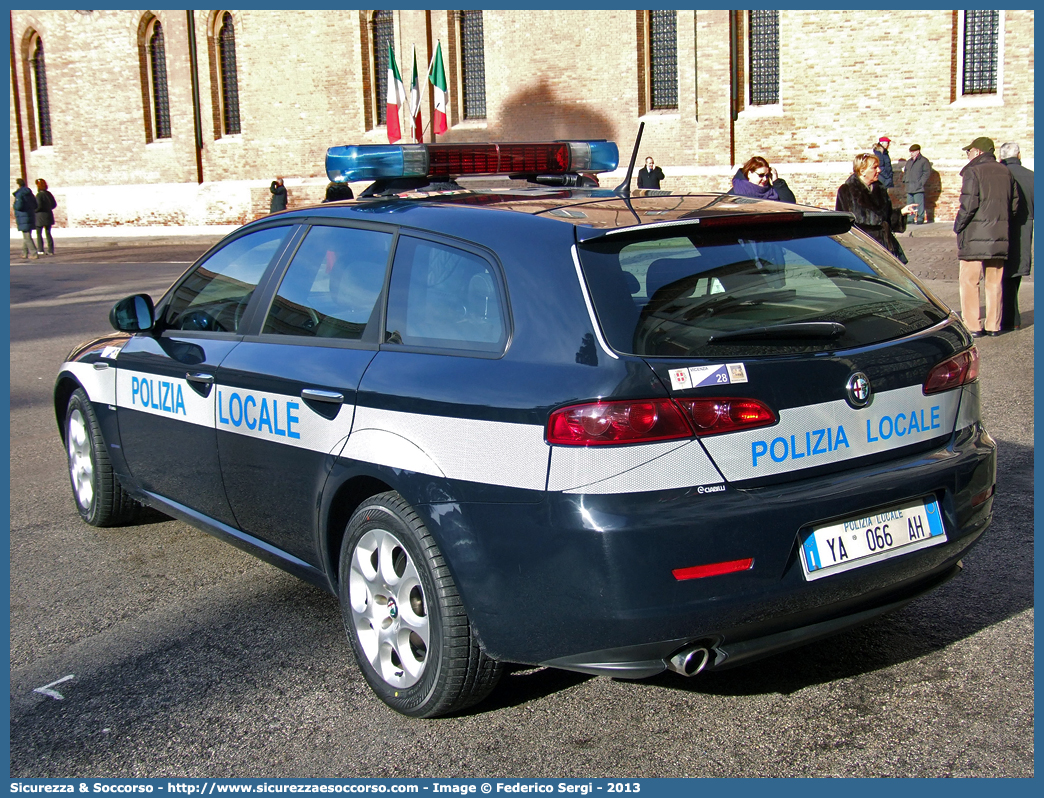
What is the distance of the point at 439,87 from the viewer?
30.8m

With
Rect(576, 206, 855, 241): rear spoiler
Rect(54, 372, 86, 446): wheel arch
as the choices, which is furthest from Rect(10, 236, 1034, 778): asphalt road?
Rect(576, 206, 855, 241): rear spoiler

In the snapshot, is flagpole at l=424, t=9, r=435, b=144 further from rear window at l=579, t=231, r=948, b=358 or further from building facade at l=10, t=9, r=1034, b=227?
rear window at l=579, t=231, r=948, b=358

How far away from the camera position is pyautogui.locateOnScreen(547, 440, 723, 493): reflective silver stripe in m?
2.85

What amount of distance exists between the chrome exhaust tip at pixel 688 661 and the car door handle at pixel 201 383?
7.38 feet

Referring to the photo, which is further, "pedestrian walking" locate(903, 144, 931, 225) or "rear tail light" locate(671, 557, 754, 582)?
"pedestrian walking" locate(903, 144, 931, 225)

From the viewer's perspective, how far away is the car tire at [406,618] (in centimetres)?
320

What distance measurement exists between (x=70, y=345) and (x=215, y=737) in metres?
10.2

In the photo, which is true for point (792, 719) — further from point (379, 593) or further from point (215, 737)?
point (215, 737)

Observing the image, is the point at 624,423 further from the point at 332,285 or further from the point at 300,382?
the point at 332,285

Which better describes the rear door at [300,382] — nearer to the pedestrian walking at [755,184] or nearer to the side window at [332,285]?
the side window at [332,285]

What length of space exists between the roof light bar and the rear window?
1.51 meters

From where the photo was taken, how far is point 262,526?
4.14m

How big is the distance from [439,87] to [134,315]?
1074 inches

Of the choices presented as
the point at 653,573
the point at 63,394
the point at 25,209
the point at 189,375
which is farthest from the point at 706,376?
the point at 25,209
